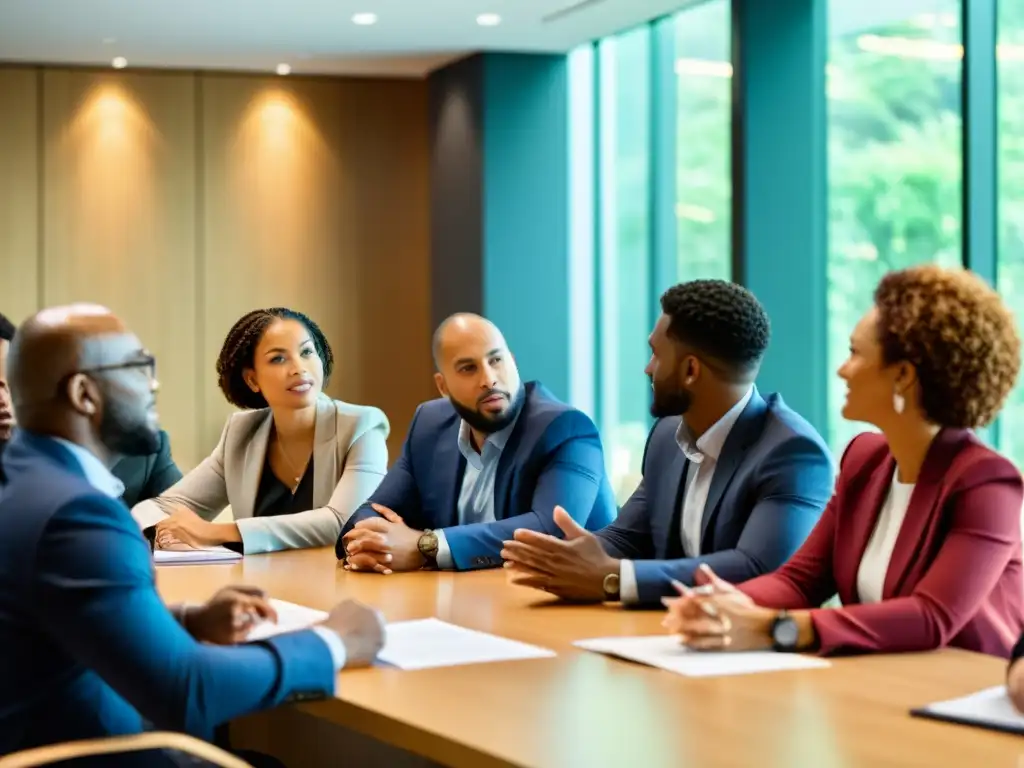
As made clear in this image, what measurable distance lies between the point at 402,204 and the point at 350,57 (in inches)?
49.5

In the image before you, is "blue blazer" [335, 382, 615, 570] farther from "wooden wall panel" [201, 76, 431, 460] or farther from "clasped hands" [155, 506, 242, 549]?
"wooden wall panel" [201, 76, 431, 460]

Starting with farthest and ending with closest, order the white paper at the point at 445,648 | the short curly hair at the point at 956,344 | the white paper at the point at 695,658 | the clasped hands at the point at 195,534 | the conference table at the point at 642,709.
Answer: the clasped hands at the point at 195,534
the short curly hair at the point at 956,344
the white paper at the point at 445,648
the white paper at the point at 695,658
the conference table at the point at 642,709

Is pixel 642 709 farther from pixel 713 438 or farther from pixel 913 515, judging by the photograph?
pixel 713 438

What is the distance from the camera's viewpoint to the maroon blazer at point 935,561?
8.07 feet

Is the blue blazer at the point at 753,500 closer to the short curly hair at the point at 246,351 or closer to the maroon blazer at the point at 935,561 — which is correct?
the maroon blazer at the point at 935,561

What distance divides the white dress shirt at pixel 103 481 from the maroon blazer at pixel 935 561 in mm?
808

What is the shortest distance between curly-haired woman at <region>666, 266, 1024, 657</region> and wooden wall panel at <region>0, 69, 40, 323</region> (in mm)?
8545

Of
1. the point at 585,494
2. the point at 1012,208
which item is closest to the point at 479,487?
the point at 585,494

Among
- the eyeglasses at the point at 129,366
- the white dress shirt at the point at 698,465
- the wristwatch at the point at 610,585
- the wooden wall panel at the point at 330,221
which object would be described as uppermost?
the wooden wall panel at the point at 330,221

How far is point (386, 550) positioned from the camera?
3576 mm

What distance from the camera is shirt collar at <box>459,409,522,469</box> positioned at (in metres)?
3.93

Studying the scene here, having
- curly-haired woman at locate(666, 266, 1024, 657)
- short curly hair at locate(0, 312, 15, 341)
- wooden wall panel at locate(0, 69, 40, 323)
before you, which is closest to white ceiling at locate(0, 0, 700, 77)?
wooden wall panel at locate(0, 69, 40, 323)

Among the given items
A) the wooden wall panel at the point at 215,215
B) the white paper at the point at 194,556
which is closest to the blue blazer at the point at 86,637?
the white paper at the point at 194,556

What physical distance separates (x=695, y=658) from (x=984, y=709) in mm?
517
